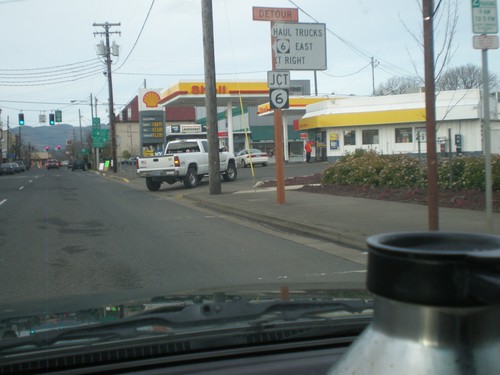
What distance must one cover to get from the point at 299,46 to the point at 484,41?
772 cm

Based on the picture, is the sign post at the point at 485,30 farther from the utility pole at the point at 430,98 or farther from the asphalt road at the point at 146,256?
the asphalt road at the point at 146,256

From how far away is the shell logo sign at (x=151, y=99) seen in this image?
49.1m

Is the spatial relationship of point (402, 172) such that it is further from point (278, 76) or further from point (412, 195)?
point (278, 76)

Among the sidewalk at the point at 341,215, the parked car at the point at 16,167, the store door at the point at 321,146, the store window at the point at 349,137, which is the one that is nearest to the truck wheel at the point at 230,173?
the sidewalk at the point at 341,215

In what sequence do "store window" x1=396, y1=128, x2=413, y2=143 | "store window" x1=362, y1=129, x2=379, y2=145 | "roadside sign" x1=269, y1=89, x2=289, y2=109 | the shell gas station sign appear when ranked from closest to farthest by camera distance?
"roadside sign" x1=269, y1=89, x2=289, y2=109 < "store window" x1=396, y1=128, x2=413, y2=143 < "store window" x1=362, y1=129, x2=379, y2=145 < the shell gas station sign

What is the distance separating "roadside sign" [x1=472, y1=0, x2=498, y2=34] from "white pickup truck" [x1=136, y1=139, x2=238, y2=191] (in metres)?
16.7

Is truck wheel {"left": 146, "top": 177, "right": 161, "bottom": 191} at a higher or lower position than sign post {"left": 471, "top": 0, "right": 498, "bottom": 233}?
lower

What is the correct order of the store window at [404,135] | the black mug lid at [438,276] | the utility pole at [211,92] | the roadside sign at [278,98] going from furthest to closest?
the store window at [404,135]
the utility pole at [211,92]
the roadside sign at [278,98]
the black mug lid at [438,276]

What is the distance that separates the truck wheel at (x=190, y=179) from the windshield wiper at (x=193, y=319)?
20.8 meters

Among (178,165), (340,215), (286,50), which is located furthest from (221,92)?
(340,215)

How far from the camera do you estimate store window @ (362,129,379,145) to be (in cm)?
4112

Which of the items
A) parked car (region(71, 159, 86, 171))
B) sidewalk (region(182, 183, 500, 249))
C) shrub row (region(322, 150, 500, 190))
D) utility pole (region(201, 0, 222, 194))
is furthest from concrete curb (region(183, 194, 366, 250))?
parked car (region(71, 159, 86, 171))

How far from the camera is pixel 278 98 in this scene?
47.6 feet

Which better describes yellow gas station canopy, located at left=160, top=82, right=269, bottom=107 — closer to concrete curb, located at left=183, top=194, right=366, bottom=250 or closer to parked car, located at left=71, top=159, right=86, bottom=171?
concrete curb, located at left=183, top=194, right=366, bottom=250
